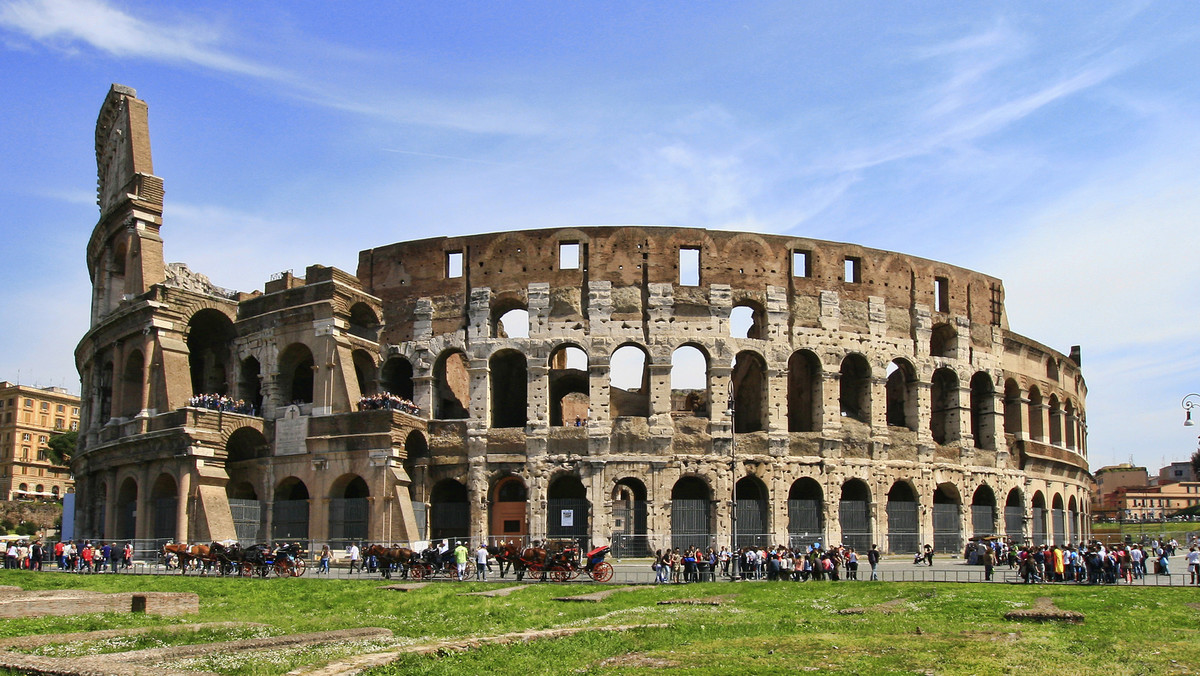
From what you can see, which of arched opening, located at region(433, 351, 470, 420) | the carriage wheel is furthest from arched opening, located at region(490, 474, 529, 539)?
the carriage wheel

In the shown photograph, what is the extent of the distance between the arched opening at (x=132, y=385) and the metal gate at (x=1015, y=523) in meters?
33.0

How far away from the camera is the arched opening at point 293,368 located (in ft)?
128

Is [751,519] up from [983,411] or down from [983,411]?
down

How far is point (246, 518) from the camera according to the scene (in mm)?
36750

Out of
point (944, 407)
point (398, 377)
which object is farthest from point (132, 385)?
point (944, 407)

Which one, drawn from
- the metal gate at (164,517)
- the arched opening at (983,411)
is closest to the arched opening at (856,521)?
the arched opening at (983,411)

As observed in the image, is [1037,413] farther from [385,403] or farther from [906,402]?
[385,403]

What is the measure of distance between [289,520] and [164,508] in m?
4.04

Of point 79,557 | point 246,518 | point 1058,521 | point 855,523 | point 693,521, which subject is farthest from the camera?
point 1058,521

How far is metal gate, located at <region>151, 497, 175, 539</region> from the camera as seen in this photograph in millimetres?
35594

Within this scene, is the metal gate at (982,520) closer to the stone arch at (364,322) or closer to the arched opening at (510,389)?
the arched opening at (510,389)

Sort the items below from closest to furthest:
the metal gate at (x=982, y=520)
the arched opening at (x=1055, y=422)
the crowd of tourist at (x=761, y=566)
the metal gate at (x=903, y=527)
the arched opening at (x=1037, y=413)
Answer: the crowd of tourist at (x=761, y=566)
the metal gate at (x=903, y=527)
the metal gate at (x=982, y=520)
the arched opening at (x=1037, y=413)
the arched opening at (x=1055, y=422)

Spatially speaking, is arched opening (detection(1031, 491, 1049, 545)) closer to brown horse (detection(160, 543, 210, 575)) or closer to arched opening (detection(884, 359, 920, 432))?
arched opening (detection(884, 359, 920, 432))

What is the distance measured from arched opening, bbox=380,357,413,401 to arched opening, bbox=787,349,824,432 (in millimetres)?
14291
